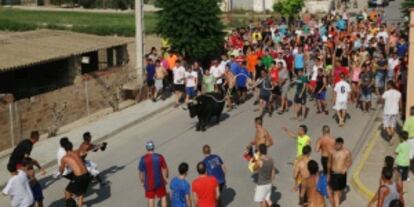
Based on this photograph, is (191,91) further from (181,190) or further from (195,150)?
(181,190)

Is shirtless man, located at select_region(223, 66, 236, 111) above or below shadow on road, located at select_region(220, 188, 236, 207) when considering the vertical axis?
above

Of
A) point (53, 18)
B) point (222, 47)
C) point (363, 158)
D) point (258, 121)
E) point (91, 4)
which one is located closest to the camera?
point (258, 121)

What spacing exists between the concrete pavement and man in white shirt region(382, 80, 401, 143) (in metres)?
0.98

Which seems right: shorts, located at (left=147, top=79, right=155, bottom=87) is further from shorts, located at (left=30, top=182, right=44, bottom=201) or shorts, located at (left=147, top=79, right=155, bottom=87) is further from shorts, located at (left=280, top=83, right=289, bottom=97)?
shorts, located at (left=30, top=182, right=44, bottom=201)

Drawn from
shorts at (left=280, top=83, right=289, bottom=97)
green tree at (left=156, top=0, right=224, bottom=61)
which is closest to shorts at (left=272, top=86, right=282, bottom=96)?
shorts at (left=280, top=83, right=289, bottom=97)

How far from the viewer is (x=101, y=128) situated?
20.9 meters

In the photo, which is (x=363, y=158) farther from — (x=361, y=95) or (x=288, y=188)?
(x=361, y=95)

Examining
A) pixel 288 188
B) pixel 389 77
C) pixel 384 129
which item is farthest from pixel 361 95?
pixel 288 188

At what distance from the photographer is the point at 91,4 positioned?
249 ft

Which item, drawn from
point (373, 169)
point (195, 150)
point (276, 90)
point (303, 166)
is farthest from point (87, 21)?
point (303, 166)

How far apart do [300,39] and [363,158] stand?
13.6 m

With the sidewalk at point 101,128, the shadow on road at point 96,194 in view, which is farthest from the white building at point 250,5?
the shadow on road at point 96,194

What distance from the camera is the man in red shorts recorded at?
42.4 feet

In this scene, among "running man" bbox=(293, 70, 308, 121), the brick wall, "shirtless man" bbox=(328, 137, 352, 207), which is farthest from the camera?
"running man" bbox=(293, 70, 308, 121)
